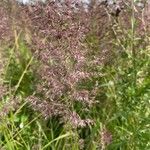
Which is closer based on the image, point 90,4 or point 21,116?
point 21,116

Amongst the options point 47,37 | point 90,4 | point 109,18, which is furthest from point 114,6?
point 47,37

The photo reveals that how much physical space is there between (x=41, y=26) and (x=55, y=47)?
0.34 feet

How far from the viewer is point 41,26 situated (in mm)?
2186

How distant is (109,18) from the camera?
130 inches

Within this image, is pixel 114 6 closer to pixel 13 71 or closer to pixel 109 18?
pixel 109 18

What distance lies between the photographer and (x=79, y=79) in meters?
2.20

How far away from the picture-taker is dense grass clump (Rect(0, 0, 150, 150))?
217 cm

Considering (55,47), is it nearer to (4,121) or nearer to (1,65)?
(1,65)

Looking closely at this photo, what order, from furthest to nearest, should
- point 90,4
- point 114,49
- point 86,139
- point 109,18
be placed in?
point 90,4 < point 109,18 < point 114,49 < point 86,139

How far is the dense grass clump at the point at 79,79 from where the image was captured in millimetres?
2172

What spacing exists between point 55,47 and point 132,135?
734 mm

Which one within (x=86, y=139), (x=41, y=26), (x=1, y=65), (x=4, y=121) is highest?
(x=41, y=26)

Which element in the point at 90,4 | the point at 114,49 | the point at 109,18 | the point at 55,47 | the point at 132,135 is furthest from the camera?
the point at 90,4

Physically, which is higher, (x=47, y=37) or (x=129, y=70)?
(x=47, y=37)
